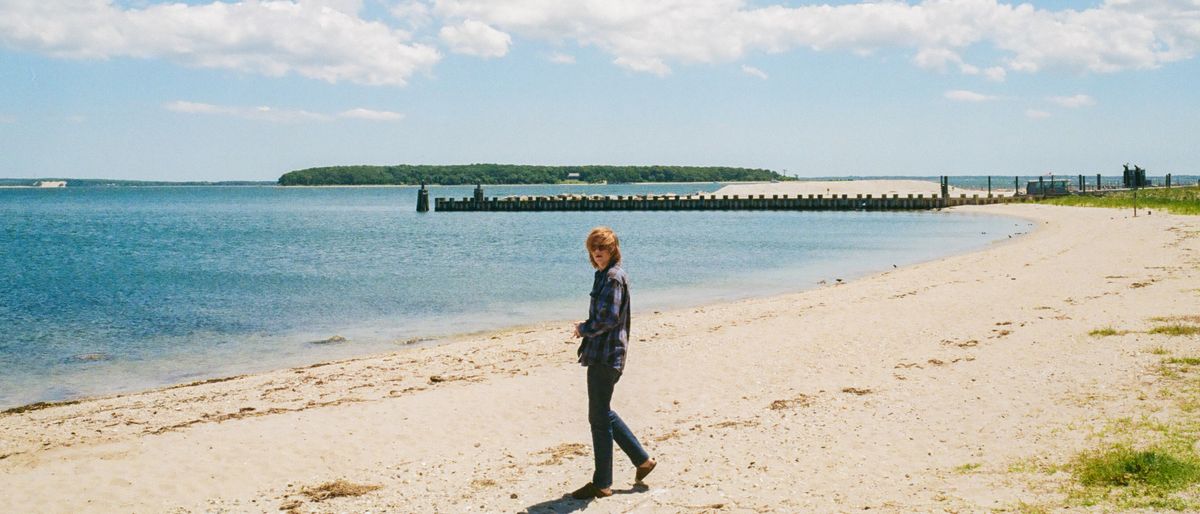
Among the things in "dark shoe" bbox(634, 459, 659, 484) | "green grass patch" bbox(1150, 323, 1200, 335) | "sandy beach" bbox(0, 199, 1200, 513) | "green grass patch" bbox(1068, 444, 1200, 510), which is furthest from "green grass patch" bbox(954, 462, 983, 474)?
"green grass patch" bbox(1150, 323, 1200, 335)

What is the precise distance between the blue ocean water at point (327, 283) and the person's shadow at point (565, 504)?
9124 millimetres

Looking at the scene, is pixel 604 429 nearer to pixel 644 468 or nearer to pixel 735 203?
pixel 644 468

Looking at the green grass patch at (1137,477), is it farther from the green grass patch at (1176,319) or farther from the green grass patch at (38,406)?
the green grass patch at (38,406)

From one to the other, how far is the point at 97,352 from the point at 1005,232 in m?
39.5

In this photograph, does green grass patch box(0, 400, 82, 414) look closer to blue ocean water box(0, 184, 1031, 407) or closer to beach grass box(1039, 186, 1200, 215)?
blue ocean water box(0, 184, 1031, 407)

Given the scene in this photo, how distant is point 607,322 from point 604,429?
82 cm

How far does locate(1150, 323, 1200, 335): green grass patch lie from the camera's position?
10.7m

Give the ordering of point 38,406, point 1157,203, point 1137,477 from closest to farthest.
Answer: point 1137,477
point 38,406
point 1157,203

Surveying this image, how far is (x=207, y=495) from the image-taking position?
709cm

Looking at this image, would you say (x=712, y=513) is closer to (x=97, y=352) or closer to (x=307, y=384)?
(x=307, y=384)

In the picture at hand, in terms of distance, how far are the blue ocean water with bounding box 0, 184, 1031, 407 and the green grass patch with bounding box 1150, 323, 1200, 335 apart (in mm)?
11143

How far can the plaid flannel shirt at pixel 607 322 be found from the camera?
5.84 m

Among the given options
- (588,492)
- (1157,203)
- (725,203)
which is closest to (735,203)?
(725,203)

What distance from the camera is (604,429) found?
6219mm
